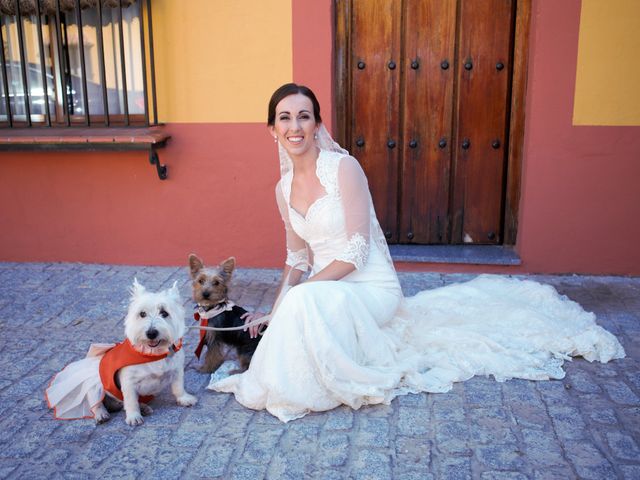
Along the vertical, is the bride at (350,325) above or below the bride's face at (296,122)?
below

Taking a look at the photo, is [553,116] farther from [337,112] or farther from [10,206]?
[10,206]

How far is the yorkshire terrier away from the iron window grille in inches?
89.4

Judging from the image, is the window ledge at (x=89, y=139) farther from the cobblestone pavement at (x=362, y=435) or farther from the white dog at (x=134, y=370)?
the white dog at (x=134, y=370)

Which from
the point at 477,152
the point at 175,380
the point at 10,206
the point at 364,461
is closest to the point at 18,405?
the point at 175,380

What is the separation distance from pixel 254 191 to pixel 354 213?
216cm

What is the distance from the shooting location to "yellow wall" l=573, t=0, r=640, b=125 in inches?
192

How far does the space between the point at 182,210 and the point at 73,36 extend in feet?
5.87

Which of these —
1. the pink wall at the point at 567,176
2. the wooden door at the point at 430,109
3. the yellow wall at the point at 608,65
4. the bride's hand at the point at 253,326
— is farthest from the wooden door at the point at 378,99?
the bride's hand at the point at 253,326

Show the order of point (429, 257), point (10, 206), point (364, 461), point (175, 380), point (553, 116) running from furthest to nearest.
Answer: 1. point (10, 206)
2. point (429, 257)
3. point (553, 116)
4. point (175, 380)
5. point (364, 461)

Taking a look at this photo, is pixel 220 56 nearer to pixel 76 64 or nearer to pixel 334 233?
pixel 76 64

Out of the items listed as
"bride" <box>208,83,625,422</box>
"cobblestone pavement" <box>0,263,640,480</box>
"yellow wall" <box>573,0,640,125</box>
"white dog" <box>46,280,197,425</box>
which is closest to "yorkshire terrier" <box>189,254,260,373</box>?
"bride" <box>208,83,625,422</box>

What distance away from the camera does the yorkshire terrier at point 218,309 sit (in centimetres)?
355

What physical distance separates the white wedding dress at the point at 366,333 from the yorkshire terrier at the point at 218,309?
0.21 metres

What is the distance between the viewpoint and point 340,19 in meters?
5.29
